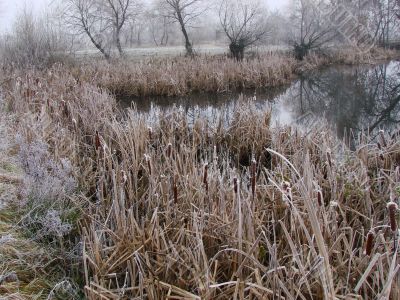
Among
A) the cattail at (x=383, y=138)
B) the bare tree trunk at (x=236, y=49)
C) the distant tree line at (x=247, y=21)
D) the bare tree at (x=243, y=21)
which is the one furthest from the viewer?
the bare tree at (x=243, y=21)

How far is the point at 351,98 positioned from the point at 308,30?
685 centimetres

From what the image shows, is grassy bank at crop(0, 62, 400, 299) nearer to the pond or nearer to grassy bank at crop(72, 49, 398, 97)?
the pond

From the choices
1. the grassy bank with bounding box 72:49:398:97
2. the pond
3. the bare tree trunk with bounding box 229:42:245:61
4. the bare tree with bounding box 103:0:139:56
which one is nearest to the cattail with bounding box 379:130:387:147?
the pond

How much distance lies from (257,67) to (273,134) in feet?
20.9

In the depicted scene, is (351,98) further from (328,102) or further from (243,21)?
(243,21)

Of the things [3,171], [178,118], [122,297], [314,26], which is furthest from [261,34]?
[122,297]

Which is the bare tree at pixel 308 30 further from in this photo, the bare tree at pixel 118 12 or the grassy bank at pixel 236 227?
the grassy bank at pixel 236 227

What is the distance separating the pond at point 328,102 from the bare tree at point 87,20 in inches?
297

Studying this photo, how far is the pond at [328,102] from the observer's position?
6.39 metres

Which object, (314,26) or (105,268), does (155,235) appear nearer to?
(105,268)

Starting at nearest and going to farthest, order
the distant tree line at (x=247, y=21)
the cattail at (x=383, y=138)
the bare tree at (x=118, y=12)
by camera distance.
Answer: the cattail at (x=383, y=138) < the distant tree line at (x=247, y=21) < the bare tree at (x=118, y=12)

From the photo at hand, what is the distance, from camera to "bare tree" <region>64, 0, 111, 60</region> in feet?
49.6

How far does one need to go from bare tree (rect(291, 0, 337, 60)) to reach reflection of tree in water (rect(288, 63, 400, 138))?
1.84 m

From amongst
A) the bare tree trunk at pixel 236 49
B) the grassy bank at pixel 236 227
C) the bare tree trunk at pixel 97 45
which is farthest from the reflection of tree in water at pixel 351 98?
the bare tree trunk at pixel 97 45
